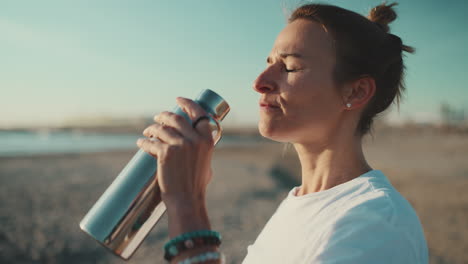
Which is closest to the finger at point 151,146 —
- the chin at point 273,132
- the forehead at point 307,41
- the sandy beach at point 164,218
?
the chin at point 273,132

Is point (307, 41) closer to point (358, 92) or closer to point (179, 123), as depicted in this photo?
point (358, 92)

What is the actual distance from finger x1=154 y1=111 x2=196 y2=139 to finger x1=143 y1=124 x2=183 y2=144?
1 cm

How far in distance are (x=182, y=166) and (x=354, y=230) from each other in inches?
22.5

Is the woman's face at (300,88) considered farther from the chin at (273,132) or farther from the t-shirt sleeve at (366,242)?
the t-shirt sleeve at (366,242)

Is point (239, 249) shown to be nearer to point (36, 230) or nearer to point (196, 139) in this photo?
point (36, 230)

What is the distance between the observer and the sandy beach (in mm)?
4953

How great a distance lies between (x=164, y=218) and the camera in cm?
696

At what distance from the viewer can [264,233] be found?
4.88 ft

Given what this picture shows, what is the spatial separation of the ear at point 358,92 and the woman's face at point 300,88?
0.05 metres

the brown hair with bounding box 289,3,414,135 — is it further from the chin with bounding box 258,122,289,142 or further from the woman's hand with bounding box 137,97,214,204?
the woman's hand with bounding box 137,97,214,204

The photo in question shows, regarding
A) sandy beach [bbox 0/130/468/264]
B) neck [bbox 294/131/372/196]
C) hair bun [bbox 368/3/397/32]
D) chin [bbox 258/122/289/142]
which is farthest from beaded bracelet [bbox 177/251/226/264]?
sandy beach [bbox 0/130/468/264]

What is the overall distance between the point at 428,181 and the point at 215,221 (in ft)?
28.3

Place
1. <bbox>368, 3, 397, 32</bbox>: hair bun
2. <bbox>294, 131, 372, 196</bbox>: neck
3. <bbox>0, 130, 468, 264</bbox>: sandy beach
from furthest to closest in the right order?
<bbox>0, 130, 468, 264</bbox>: sandy beach, <bbox>368, 3, 397, 32</bbox>: hair bun, <bbox>294, 131, 372, 196</bbox>: neck

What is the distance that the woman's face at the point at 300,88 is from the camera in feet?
4.25
